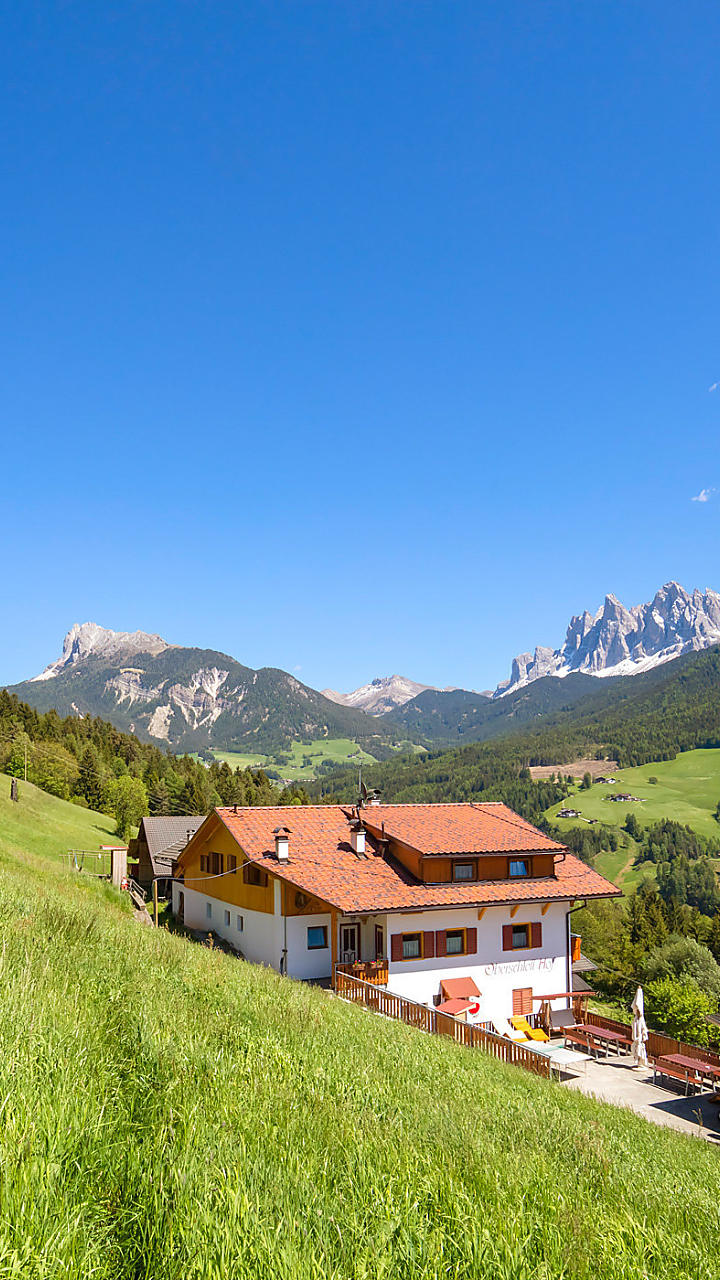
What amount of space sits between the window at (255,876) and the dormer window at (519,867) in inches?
356

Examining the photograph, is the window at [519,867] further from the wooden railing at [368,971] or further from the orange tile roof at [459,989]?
the wooden railing at [368,971]

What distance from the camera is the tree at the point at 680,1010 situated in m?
47.2

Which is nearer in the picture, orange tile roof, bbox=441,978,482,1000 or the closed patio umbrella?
the closed patio umbrella

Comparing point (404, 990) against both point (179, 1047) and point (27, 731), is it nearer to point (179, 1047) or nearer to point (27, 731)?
point (179, 1047)

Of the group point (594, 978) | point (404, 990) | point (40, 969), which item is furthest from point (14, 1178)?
point (594, 978)

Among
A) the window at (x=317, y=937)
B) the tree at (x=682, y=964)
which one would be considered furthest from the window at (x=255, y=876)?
the tree at (x=682, y=964)

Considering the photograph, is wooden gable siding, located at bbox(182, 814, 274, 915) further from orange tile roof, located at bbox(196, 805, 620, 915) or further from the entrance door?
the entrance door

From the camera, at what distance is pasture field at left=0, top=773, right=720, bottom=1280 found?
2.95 m

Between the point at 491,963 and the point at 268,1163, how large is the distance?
911 inches

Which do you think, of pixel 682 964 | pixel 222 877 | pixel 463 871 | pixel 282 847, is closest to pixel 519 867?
pixel 463 871

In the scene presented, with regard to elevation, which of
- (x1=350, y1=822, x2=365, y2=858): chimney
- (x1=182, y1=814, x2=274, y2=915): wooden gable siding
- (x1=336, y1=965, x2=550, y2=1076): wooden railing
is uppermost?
(x1=350, y1=822, x2=365, y2=858): chimney

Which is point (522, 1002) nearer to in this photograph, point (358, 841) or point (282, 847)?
point (358, 841)

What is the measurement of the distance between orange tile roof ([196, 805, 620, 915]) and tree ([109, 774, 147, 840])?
128ft

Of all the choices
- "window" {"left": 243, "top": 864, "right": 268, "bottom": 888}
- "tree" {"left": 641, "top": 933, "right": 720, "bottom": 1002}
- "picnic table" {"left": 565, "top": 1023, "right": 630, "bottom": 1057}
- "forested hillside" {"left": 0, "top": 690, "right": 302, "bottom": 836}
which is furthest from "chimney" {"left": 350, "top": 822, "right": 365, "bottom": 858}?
"tree" {"left": 641, "top": 933, "right": 720, "bottom": 1002}
